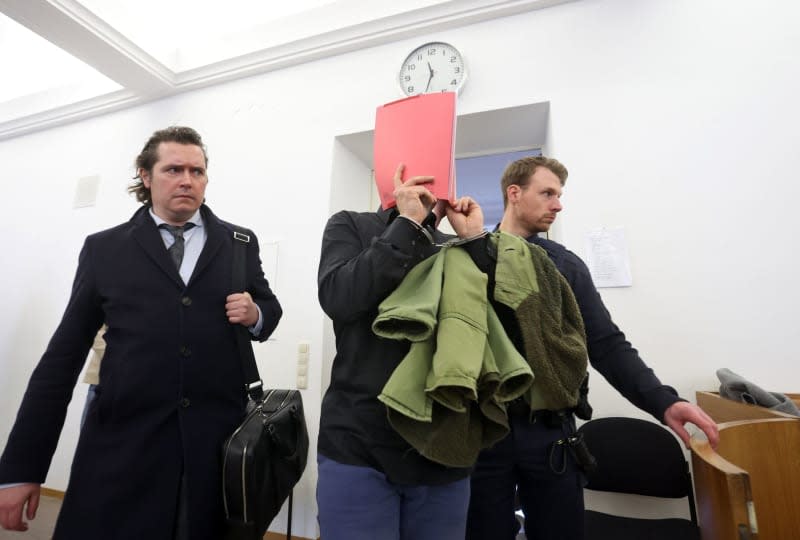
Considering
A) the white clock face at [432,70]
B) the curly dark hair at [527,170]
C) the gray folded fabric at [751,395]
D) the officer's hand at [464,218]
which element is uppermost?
the white clock face at [432,70]

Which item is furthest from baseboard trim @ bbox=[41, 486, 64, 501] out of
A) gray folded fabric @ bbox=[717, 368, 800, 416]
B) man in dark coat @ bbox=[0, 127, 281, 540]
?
gray folded fabric @ bbox=[717, 368, 800, 416]

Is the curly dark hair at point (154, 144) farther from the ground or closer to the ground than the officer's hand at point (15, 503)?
farther from the ground

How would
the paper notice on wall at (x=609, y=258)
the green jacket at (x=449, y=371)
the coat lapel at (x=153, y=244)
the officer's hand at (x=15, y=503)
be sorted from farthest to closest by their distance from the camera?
the paper notice on wall at (x=609, y=258) → the coat lapel at (x=153, y=244) → the officer's hand at (x=15, y=503) → the green jacket at (x=449, y=371)

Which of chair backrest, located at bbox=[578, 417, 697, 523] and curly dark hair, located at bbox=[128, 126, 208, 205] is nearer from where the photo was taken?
curly dark hair, located at bbox=[128, 126, 208, 205]

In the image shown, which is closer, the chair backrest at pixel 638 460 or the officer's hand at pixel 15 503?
the officer's hand at pixel 15 503

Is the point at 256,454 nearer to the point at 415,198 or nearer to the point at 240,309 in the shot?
the point at 240,309

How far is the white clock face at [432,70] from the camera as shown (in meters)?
2.26

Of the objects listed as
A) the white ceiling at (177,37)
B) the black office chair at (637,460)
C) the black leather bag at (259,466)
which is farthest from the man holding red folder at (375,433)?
the white ceiling at (177,37)

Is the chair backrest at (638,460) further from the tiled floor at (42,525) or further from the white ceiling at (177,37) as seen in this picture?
the tiled floor at (42,525)

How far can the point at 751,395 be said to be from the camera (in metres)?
1.38

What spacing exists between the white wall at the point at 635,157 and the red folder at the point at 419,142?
4.49 feet

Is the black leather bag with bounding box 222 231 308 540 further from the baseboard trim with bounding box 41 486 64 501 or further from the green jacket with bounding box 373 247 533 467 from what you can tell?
the baseboard trim with bounding box 41 486 64 501

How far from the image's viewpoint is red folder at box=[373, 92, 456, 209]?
779 millimetres

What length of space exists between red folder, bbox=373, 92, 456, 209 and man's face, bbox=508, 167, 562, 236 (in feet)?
1.67
